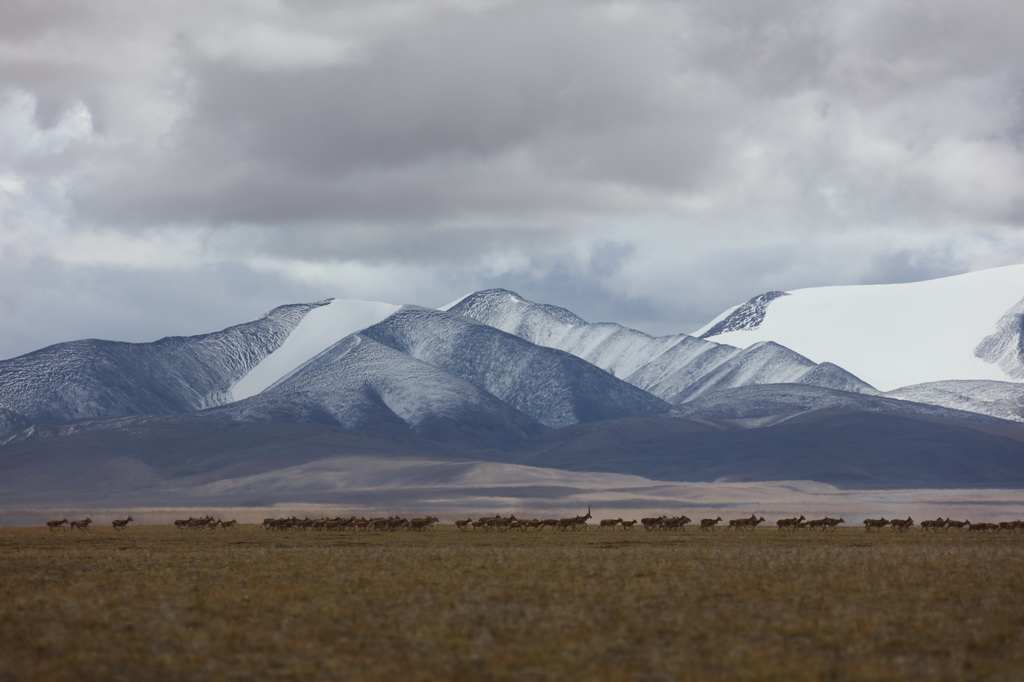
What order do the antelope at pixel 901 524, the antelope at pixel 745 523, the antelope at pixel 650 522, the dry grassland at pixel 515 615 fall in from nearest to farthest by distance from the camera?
the dry grassland at pixel 515 615 < the antelope at pixel 901 524 < the antelope at pixel 745 523 < the antelope at pixel 650 522

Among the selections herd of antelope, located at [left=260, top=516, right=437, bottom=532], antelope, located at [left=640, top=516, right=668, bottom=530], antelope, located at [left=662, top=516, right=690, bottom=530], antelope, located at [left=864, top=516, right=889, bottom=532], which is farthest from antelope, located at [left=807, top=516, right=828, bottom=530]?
herd of antelope, located at [left=260, top=516, right=437, bottom=532]

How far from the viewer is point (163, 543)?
61.8m

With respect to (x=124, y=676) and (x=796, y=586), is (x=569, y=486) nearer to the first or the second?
(x=796, y=586)

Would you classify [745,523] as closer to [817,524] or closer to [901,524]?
[817,524]

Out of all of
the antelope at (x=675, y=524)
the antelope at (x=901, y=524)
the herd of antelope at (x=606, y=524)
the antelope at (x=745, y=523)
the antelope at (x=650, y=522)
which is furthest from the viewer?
the antelope at (x=675, y=524)

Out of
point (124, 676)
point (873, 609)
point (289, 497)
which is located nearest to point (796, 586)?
point (873, 609)

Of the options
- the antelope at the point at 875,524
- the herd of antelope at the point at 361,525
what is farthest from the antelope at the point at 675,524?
the herd of antelope at the point at 361,525

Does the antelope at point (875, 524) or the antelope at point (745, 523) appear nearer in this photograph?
the antelope at point (875, 524)

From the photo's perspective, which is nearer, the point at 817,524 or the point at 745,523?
the point at 745,523

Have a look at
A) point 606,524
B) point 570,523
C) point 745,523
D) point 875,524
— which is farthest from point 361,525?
point 875,524

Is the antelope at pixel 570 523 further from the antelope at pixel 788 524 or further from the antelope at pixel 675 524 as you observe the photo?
the antelope at pixel 788 524

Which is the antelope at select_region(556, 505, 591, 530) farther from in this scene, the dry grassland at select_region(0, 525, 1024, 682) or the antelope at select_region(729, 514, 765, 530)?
the dry grassland at select_region(0, 525, 1024, 682)

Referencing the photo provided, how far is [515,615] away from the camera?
31.1 m

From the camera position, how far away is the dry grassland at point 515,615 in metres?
24.5
